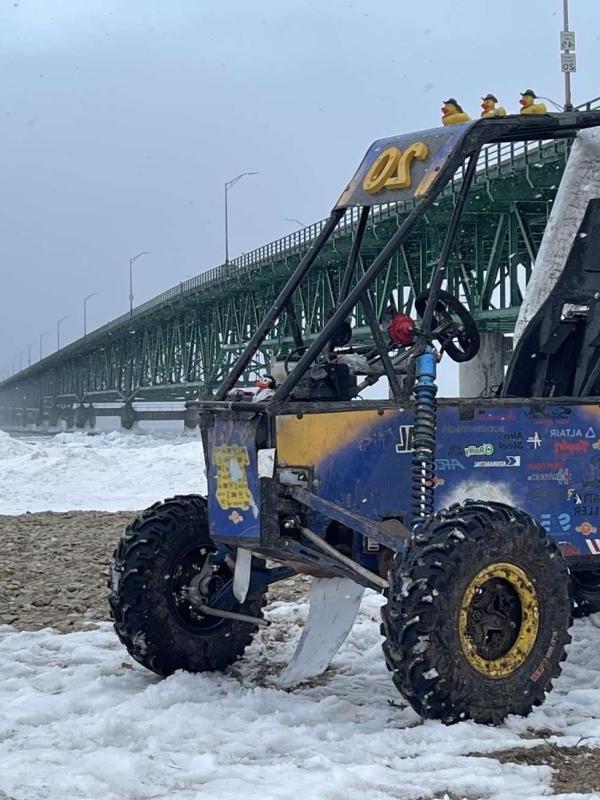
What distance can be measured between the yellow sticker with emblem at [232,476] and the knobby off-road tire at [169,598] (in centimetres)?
68

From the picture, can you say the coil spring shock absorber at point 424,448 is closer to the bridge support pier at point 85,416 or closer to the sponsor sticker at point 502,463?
the sponsor sticker at point 502,463

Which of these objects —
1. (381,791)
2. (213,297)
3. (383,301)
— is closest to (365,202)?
(381,791)

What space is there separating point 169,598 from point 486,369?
2.92 metres

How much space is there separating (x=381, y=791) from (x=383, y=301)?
59.0 feet

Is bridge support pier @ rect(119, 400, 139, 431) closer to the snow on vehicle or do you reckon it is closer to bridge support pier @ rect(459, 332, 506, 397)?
bridge support pier @ rect(459, 332, 506, 397)

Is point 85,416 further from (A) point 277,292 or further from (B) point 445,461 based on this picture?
(B) point 445,461

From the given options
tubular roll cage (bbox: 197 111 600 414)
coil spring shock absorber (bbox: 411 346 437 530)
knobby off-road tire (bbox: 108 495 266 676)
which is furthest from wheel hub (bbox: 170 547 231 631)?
coil spring shock absorber (bbox: 411 346 437 530)

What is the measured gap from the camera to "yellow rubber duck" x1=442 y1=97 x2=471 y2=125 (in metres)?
6.30

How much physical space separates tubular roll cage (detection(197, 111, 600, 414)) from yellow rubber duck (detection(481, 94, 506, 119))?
0.10m

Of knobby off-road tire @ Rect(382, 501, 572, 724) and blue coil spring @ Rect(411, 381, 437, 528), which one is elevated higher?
Result: blue coil spring @ Rect(411, 381, 437, 528)

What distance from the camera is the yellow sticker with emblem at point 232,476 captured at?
5906 mm

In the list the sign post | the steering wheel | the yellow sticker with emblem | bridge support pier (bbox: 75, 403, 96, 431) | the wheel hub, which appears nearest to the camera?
the yellow sticker with emblem

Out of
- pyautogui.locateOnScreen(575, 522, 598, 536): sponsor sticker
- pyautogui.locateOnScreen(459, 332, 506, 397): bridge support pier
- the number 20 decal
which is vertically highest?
the number 20 decal

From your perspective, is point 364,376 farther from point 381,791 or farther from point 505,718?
point 381,791
